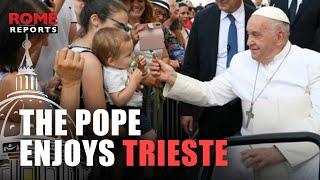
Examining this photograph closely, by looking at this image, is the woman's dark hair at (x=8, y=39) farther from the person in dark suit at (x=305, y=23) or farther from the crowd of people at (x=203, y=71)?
the person in dark suit at (x=305, y=23)

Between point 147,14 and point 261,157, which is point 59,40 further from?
point 261,157

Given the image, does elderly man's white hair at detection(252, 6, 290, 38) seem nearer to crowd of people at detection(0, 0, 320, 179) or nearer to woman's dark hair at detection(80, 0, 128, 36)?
crowd of people at detection(0, 0, 320, 179)

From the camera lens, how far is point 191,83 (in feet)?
11.2

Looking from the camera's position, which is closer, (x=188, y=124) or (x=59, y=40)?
(x=59, y=40)

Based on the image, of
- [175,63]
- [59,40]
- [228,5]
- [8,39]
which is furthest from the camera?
[175,63]

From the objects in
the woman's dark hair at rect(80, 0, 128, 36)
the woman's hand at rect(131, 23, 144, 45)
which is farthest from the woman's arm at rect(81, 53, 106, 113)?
the woman's hand at rect(131, 23, 144, 45)

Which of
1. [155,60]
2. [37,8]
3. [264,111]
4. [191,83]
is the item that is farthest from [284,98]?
[37,8]

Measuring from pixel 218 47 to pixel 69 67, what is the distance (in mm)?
1582

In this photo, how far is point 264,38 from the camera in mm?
3199

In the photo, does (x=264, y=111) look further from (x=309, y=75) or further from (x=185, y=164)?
(x=185, y=164)

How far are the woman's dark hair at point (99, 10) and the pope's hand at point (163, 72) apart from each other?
0.42 meters

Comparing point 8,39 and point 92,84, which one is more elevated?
point 8,39

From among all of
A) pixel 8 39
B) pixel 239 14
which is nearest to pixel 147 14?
pixel 239 14

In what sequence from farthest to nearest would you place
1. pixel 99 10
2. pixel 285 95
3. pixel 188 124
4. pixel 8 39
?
1. pixel 188 124
2. pixel 99 10
3. pixel 285 95
4. pixel 8 39
